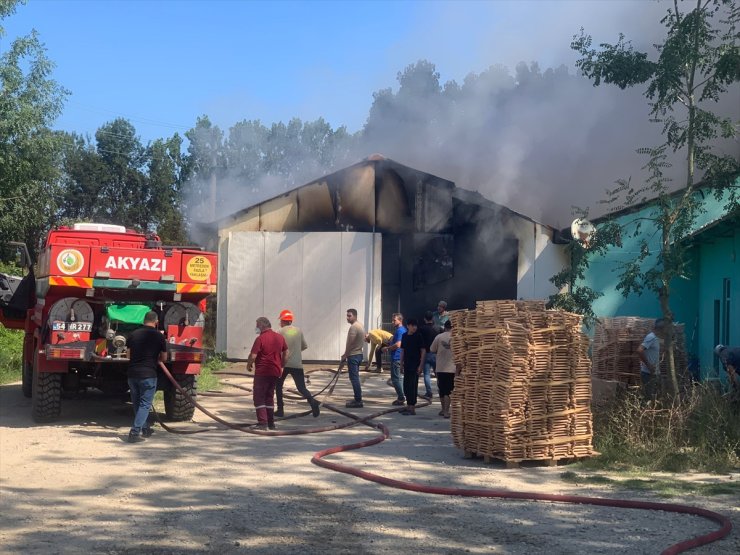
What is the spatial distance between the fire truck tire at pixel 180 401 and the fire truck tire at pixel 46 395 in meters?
1.44

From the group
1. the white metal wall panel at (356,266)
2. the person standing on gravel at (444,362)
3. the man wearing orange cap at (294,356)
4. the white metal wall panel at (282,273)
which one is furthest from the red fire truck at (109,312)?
the white metal wall panel at (356,266)

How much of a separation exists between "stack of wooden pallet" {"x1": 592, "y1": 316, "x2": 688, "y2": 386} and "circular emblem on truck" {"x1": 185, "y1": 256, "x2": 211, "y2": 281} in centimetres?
592

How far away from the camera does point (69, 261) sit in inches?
433

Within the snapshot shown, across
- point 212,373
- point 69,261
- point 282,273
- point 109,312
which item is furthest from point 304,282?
point 69,261

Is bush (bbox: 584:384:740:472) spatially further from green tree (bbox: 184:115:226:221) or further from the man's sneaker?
green tree (bbox: 184:115:226:221)

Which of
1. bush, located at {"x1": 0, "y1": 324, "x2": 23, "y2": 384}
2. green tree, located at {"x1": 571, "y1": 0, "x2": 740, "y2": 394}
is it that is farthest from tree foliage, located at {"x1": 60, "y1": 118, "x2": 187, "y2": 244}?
green tree, located at {"x1": 571, "y1": 0, "x2": 740, "y2": 394}

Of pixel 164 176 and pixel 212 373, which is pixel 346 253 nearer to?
pixel 212 373

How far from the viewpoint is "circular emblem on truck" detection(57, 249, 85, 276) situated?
11.0 meters

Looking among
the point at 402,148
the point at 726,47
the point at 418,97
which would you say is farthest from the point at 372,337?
the point at 418,97

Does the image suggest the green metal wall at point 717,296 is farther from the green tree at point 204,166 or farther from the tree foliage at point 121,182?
the tree foliage at point 121,182

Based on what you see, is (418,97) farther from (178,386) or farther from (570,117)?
(178,386)

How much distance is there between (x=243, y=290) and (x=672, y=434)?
12886 mm

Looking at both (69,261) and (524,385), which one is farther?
(69,261)

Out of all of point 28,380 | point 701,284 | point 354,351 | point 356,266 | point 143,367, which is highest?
point 356,266
